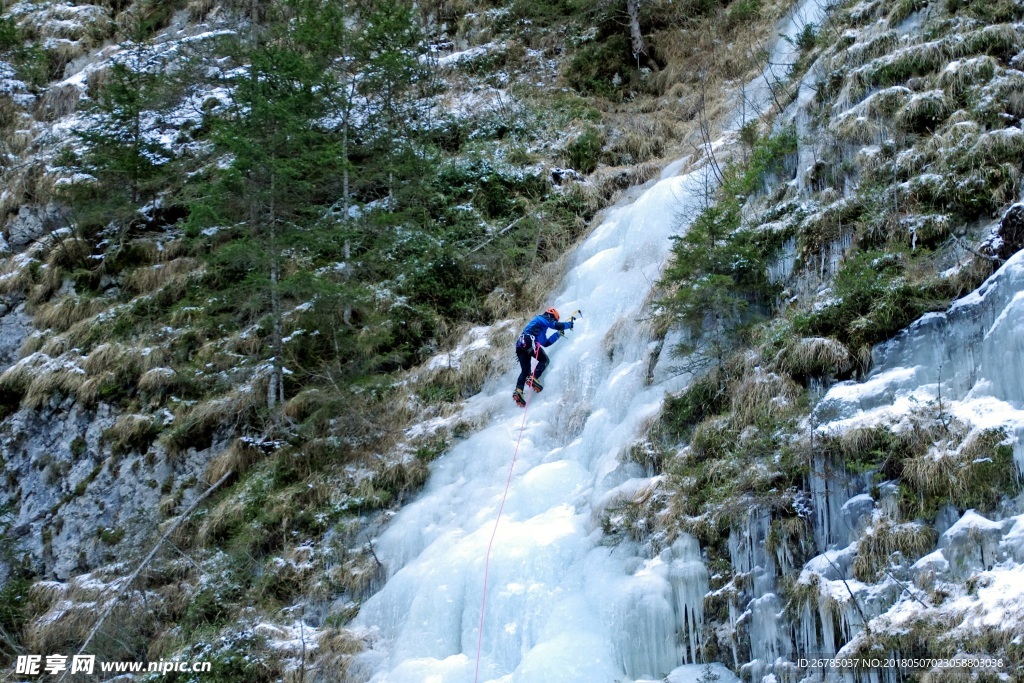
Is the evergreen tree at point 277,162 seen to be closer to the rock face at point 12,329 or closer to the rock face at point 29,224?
the rock face at point 12,329

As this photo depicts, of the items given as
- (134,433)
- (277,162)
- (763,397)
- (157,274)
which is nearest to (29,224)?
(157,274)

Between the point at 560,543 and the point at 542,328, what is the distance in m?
2.99

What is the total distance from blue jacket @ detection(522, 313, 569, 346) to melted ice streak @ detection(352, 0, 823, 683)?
0.92 feet

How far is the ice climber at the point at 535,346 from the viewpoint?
10.4 m

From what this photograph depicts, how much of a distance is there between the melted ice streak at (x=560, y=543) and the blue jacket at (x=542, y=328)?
0.28 m

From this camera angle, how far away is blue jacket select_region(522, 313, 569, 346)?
34.3 feet

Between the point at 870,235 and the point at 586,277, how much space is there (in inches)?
160

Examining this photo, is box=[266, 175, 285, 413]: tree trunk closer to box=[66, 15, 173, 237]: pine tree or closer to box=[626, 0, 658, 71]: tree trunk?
box=[66, 15, 173, 237]: pine tree

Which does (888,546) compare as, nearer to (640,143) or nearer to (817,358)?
(817,358)

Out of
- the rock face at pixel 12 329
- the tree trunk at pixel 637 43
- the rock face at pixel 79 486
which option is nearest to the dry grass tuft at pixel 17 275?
the rock face at pixel 12 329

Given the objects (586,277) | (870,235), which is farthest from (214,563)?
(870,235)

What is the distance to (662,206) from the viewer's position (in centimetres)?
1216

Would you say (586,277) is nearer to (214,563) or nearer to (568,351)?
(568,351)

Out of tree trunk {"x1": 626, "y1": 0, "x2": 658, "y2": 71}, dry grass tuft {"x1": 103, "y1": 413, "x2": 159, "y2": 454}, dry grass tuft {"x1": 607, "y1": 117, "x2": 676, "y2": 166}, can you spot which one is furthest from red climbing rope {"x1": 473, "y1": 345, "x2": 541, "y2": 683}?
tree trunk {"x1": 626, "y1": 0, "x2": 658, "y2": 71}
